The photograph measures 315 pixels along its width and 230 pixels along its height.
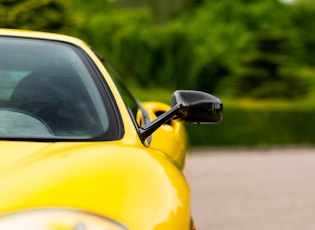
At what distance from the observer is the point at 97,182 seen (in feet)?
7.52

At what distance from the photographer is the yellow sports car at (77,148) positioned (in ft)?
7.07

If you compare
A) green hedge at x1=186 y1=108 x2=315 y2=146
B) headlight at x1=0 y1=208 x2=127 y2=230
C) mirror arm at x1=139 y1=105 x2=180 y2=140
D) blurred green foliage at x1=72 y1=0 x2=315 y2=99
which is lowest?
green hedge at x1=186 y1=108 x2=315 y2=146

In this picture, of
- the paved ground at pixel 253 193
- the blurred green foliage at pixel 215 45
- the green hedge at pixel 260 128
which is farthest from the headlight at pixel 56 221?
the blurred green foliage at pixel 215 45

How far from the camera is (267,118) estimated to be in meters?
25.4

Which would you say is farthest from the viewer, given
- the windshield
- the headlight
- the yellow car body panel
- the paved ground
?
the paved ground

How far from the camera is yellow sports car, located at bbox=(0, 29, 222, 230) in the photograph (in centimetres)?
215

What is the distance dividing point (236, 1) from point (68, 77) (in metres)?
44.7

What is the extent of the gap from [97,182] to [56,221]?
0.25 meters

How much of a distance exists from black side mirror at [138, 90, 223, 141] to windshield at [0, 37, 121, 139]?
0.51 ft

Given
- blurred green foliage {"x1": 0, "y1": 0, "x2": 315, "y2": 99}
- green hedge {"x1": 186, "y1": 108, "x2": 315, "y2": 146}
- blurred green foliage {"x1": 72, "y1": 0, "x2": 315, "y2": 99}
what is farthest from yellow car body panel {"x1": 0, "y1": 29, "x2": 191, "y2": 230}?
blurred green foliage {"x1": 72, "y1": 0, "x2": 315, "y2": 99}

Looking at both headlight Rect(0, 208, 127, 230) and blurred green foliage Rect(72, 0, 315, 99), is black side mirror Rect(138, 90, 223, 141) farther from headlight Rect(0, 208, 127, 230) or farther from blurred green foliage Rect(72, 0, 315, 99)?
blurred green foliage Rect(72, 0, 315, 99)

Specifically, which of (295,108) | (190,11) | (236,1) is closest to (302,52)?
(236,1)

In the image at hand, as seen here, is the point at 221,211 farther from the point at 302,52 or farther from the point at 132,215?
the point at 302,52

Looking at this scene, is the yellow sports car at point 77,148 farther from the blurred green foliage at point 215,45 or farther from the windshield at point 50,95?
the blurred green foliage at point 215,45
